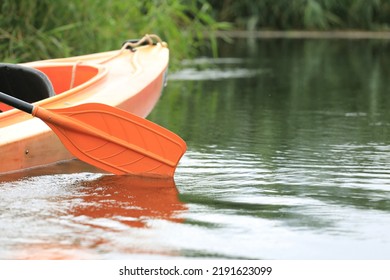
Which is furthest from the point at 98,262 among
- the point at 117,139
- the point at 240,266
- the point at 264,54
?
the point at 264,54

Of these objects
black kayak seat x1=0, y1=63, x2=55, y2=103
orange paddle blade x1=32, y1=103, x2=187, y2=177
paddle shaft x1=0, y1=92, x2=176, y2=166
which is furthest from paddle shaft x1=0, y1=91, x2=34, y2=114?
black kayak seat x1=0, y1=63, x2=55, y2=103

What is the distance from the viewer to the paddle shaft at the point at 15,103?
5465 mm

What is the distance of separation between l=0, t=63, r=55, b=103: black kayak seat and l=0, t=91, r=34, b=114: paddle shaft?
0.99m

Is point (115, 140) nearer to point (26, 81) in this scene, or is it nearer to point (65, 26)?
point (26, 81)

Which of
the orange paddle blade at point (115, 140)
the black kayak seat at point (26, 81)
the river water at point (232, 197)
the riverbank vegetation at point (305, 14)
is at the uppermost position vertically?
the black kayak seat at point (26, 81)

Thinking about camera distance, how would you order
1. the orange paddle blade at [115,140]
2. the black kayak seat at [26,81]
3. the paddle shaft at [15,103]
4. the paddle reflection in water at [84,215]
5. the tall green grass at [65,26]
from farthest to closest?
1. the tall green grass at [65,26]
2. the black kayak seat at [26,81]
3. the orange paddle blade at [115,140]
4. the paddle shaft at [15,103]
5. the paddle reflection in water at [84,215]

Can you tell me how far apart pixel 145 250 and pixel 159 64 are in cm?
373

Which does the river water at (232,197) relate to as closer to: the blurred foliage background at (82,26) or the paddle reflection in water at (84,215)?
the paddle reflection in water at (84,215)

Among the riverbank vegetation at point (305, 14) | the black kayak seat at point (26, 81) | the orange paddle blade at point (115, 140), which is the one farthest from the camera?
the riverbank vegetation at point (305, 14)

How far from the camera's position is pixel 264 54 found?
15516 mm

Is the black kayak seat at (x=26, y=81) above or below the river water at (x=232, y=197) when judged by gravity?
above

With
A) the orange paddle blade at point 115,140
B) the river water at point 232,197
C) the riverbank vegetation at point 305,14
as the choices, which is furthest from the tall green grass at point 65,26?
the riverbank vegetation at point 305,14

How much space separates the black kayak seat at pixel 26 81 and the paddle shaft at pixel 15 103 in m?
0.99

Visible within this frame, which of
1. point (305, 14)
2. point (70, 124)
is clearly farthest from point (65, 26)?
point (305, 14)
